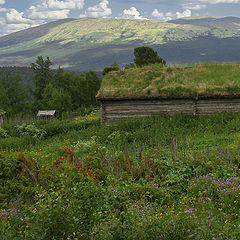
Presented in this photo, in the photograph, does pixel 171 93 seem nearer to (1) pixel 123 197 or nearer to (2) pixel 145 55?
(1) pixel 123 197

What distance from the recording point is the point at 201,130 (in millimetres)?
15539

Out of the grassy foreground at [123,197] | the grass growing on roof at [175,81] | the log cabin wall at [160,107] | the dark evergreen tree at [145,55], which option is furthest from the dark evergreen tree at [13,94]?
the grassy foreground at [123,197]

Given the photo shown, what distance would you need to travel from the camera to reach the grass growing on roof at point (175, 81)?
706 inches

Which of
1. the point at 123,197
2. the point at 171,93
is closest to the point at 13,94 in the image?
the point at 171,93

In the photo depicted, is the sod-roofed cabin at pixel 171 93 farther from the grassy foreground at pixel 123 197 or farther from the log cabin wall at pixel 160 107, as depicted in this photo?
the grassy foreground at pixel 123 197

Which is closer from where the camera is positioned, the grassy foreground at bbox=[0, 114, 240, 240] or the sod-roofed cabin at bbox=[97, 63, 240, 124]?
the grassy foreground at bbox=[0, 114, 240, 240]

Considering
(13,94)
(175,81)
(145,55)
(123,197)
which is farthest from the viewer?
Answer: (13,94)

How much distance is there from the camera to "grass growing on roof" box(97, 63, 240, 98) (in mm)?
17938

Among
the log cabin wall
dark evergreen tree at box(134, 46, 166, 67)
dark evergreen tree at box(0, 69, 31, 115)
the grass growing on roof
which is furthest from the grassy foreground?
dark evergreen tree at box(0, 69, 31, 115)

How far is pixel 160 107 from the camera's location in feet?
60.8

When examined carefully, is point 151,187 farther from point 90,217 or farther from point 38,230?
point 38,230

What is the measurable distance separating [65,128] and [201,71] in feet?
37.0

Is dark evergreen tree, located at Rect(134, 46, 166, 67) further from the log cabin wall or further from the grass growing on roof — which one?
the log cabin wall

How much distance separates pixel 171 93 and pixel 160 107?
3.94ft
